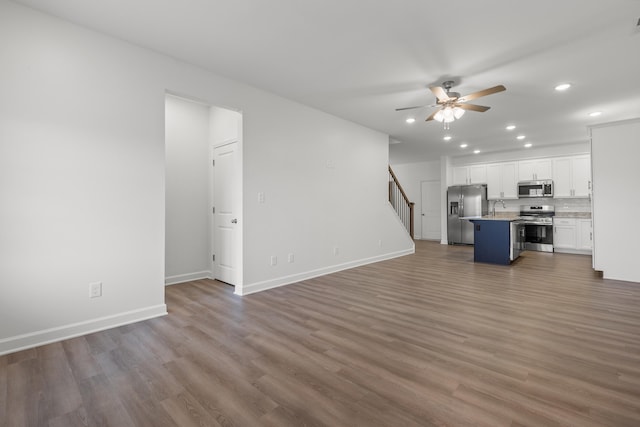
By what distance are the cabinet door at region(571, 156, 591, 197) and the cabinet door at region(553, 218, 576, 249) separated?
2.50 ft

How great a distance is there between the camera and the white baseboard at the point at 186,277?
454 centimetres

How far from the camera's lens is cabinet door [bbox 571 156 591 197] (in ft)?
23.9

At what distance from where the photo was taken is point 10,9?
2.41 meters

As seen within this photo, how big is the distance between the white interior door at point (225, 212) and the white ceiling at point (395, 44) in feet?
4.26

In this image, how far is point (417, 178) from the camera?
10719mm

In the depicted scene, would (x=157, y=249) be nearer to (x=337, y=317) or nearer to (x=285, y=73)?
(x=337, y=317)

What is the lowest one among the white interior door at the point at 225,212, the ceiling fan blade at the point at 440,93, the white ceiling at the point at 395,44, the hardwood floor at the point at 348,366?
the hardwood floor at the point at 348,366

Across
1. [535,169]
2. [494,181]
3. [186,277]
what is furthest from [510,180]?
[186,277]

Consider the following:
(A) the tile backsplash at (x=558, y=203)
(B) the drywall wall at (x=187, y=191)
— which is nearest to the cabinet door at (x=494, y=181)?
(A) the tile backsplash at (x=558, y=203)

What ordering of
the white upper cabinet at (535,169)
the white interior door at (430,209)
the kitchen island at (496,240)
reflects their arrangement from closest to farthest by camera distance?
the kitchen island at (496,240), the white upper cabinet at (535,169), the white interior door at (430,209)

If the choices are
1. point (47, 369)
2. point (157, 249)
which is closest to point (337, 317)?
point (157, 249)

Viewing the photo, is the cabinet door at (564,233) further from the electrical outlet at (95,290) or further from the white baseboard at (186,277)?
the electrical outlet at (95,290)

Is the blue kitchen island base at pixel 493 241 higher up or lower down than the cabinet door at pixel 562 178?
lower down

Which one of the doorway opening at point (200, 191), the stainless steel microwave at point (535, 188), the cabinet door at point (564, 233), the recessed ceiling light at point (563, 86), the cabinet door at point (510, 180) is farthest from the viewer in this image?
the cabinet door at point (510, 180)
